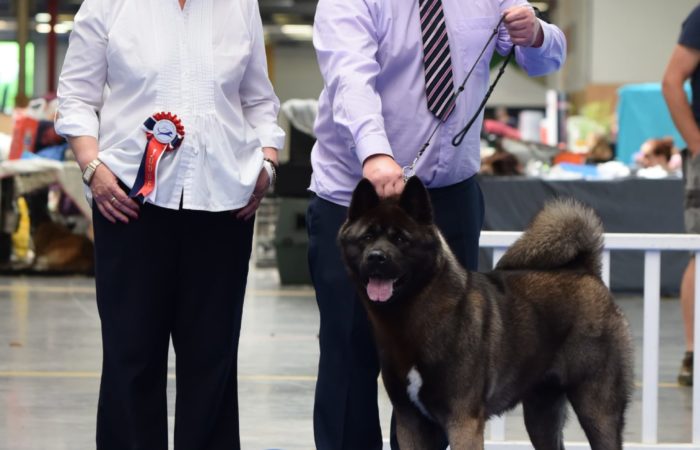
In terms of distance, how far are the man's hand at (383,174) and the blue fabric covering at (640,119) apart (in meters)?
13.8

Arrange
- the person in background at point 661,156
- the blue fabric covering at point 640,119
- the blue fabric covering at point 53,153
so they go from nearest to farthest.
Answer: the person in background at point 661,156 < the blue fabric covering at point 53,153 < the blue fabric covering at point 640,119

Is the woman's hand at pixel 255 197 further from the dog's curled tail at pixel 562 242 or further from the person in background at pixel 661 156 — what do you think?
the person in background at pixel 661 156

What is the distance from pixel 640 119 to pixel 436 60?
14.0m

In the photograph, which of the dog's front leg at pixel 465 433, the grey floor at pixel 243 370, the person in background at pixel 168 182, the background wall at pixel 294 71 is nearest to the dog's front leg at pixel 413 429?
the dog's front leg at pixel 465 433

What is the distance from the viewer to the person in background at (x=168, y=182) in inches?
134

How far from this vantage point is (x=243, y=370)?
704 cm

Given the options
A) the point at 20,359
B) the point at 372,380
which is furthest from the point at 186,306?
the point at 20,359

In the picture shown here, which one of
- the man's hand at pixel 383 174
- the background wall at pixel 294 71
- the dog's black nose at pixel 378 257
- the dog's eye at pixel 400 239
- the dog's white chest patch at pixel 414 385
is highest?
the man's hand at pixel 383 174

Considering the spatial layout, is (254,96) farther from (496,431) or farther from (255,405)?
(255,405)

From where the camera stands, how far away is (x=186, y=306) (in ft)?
11.8

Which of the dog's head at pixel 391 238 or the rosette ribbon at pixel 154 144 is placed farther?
the rosette ribbon at pixel 154 144

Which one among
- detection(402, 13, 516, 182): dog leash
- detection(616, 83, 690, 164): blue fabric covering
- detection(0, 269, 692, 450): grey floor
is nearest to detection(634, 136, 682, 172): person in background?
detection(0, 269, 692, 450): grey floor

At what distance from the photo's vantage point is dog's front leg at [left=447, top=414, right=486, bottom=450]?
10.6 ft

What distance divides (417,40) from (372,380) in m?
0.93
